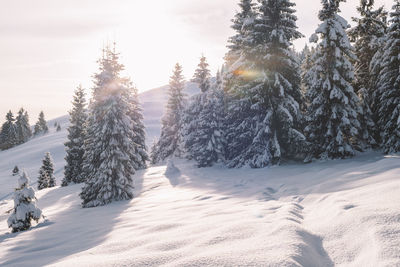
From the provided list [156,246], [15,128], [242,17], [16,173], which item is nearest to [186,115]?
[242,17]

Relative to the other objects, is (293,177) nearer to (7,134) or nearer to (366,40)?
(366,40)

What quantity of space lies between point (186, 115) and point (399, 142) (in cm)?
1897

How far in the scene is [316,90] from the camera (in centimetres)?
1861

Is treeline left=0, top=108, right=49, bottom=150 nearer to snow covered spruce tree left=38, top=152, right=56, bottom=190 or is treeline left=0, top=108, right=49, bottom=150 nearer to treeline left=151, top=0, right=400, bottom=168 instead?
snow covered spruce tree left=38, top=152, right=56, bottom=190

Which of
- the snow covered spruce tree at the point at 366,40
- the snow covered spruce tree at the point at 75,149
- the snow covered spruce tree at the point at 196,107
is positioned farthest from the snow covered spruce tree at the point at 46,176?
the snow covered spruce tree at the point at 366,40

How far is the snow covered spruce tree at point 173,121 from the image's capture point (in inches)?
1367

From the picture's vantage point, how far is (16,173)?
52219 millimetres

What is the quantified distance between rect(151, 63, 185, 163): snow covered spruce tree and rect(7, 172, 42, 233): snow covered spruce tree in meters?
22.8

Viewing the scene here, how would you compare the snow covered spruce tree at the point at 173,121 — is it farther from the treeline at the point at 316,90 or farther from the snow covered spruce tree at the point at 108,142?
the snow covered spruce tree at the point at 108,142

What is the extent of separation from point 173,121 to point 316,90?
20.7 metres

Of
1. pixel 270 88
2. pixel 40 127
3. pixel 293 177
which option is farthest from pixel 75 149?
pixel 40 127

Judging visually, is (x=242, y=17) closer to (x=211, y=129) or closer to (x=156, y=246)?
(x=211, y=129)

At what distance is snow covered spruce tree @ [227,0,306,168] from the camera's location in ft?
61.5

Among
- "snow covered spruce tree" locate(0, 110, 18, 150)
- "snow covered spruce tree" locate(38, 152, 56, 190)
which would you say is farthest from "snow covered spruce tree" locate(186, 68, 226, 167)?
"snow covered spruce tree" locate(0, 110, 18, 150)
